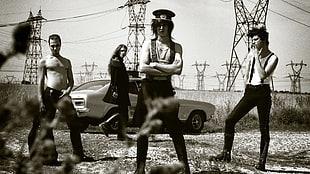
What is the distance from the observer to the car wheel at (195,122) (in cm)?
962

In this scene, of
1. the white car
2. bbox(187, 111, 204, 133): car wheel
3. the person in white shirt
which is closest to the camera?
the person in white shirt

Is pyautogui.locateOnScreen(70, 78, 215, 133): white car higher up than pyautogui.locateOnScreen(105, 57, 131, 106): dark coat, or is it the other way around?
pyautogui.locateOnScreen(105, 57, 131, 106): dark coat

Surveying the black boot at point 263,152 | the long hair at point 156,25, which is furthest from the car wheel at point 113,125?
the long hair at point 156,25

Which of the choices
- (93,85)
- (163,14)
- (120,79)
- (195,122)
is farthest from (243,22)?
(163,14)

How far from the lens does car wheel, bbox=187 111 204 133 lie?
962 centimetres

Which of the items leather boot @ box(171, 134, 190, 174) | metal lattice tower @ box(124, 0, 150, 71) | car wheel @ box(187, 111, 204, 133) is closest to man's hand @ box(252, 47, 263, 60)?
leather boot @ box(171, 134, 190, 174)

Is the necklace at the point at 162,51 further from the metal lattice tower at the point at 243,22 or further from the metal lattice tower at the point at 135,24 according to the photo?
the metal lattice tower at the point at 243,22

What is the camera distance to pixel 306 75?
9031 mm

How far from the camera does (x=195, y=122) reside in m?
9.73

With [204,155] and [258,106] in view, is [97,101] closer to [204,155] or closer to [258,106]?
[204,155]

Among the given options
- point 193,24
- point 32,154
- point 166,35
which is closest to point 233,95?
point 193,24

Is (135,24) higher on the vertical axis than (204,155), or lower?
higher

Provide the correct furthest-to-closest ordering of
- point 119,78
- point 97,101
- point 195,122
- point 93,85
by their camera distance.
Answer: point 195,122
point 93,85
point 97,101
point 119,78

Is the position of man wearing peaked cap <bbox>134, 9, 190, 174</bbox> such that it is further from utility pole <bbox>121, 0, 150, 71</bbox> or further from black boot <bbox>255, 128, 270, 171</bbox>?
utility pole <bbox>121, 0, 150, 71</bbox>
